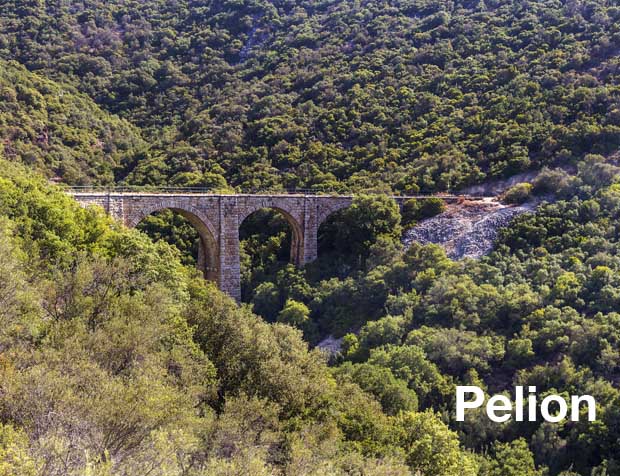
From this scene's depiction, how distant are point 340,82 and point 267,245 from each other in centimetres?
2126

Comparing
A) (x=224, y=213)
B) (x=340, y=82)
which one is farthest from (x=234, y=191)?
(x=340, y=82)

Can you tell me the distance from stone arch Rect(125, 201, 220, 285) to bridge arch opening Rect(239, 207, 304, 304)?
2.31m

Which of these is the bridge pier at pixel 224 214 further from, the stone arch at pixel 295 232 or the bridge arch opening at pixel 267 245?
the bridge arch opening at pixel 267 245

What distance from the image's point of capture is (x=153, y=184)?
146ft

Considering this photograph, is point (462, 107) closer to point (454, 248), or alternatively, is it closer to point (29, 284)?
point (454, 248)

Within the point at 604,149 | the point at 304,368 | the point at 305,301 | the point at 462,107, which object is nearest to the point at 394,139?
the point at 462,107

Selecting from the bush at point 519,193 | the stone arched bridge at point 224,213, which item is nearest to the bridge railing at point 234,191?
the stone arched bridge at point 224,213

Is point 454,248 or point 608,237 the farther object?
point 454,248

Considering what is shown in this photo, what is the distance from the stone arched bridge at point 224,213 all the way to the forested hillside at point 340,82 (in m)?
5.13

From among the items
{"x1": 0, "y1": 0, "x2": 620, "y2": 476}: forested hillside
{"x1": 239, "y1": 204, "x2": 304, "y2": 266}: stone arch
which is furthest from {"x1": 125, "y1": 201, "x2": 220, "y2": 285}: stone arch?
{"x1": 239, "y1": 204, "x2": 304, "y2": 266}: stone arch

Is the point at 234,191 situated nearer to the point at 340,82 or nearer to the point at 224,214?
the point at 224,214

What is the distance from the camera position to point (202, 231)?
35.2m

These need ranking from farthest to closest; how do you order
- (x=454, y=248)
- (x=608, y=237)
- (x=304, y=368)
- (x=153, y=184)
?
(x=153, y=184)
(x=454, y=248)
(x=608, y=237)
(x=304, y=368)

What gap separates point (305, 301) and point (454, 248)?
340 inches
